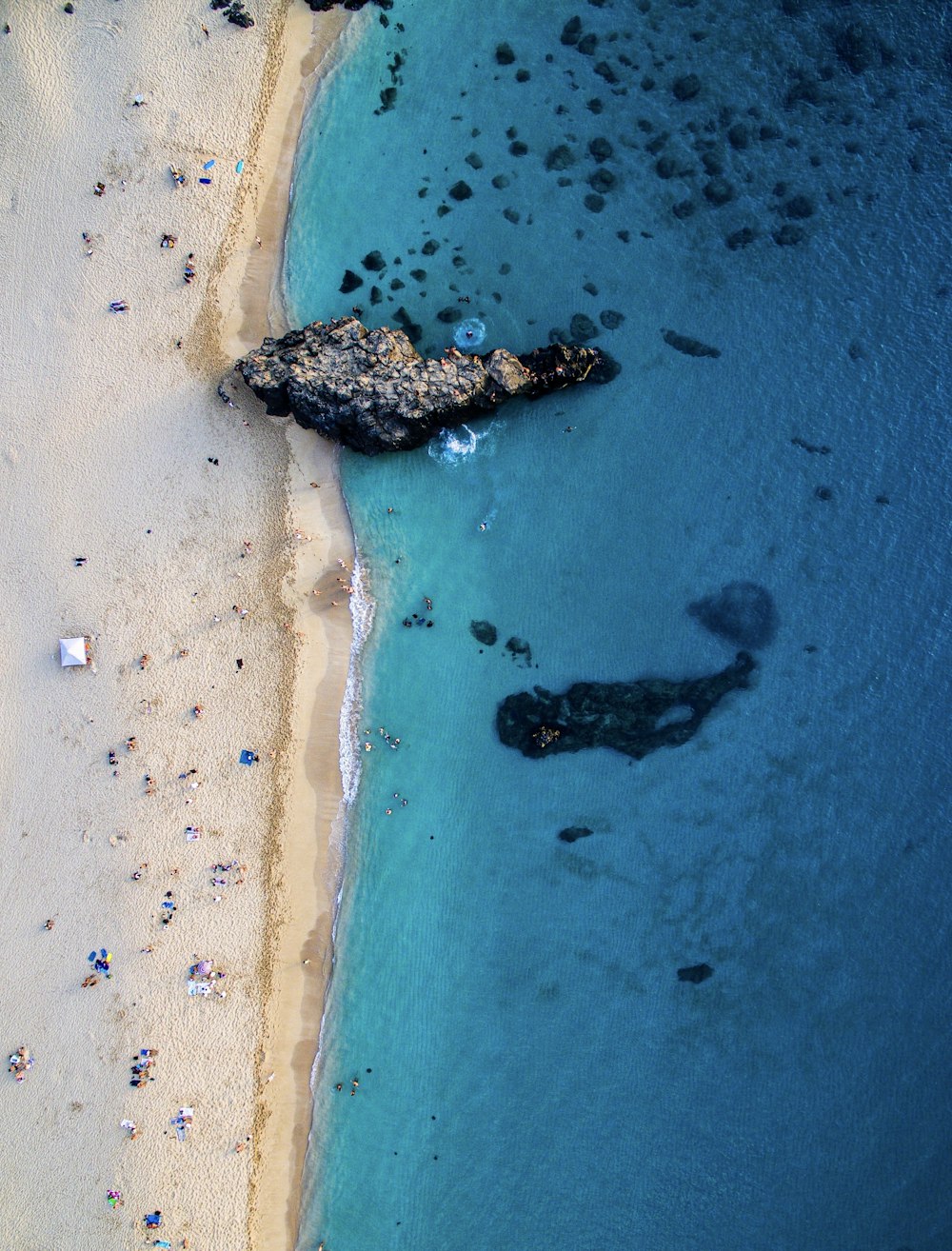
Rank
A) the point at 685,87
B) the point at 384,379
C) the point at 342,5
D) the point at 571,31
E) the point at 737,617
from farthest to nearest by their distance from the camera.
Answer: the point at 342,5, the point at 571,31, the point at 685,87, the point at 737,617, the point at 384,379

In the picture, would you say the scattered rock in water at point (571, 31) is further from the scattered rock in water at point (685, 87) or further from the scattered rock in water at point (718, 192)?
the scattered rock in water at point (718, 192)

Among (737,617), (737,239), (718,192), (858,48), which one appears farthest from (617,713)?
(858,48)

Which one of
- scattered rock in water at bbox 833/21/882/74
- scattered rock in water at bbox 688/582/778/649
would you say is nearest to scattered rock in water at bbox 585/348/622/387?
scattered rock in water at bbox 688/582/778/649

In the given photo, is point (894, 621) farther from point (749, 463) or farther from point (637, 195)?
point (637, 195)

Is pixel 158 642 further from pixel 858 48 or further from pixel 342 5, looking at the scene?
pixel 858 48

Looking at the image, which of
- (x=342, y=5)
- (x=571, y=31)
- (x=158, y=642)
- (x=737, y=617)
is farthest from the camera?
(x=342, y=5)

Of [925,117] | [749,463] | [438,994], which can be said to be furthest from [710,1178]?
[925,117]
